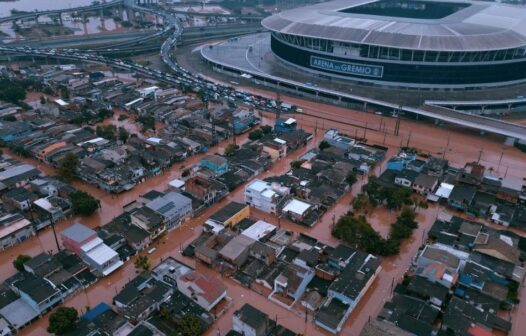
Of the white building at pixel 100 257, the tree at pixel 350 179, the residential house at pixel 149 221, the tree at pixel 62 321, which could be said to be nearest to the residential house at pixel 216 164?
the residential house at pixel 149 221

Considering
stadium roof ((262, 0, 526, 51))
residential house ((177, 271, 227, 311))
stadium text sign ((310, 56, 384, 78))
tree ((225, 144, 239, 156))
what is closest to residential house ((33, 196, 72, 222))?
residential house ((177, 271, 227, 311))

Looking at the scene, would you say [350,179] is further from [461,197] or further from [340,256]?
[340,256]

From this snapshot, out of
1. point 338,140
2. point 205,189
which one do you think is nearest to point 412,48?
point 338,140

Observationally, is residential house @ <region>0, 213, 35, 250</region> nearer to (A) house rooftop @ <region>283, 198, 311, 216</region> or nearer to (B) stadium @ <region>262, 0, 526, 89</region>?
(A) house rooftop @ <region>283, 198, 311, 216</region>

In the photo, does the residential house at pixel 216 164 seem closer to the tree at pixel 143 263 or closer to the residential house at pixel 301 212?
the residential house at pixel 301 212

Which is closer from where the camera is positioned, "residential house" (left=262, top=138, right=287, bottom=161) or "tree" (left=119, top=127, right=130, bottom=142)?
"residential house" (left=262, top=138, right=287, bottom=161)

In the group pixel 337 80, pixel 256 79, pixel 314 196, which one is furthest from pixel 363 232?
pixel 256 79
